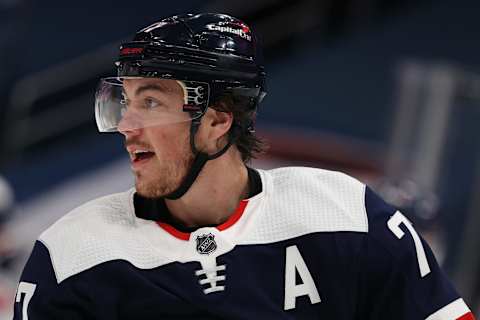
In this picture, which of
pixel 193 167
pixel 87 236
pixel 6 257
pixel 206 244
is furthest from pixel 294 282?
pixel 6 257

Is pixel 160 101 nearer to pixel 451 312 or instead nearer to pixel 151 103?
pixel 151 103

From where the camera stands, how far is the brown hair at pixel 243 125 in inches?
87.8

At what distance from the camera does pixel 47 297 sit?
6.73 ft

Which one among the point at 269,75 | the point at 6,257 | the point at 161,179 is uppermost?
the point at 161,179

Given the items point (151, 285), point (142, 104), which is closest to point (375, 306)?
point (151, 285)

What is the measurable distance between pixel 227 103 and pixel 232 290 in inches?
15.5

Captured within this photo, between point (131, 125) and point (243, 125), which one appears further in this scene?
point (243, 125)

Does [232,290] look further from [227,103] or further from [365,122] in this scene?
[365,122]

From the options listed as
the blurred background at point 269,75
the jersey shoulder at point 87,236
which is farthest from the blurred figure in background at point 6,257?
the jersey shoulder at point 87,236

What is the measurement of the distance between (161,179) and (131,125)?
12cm

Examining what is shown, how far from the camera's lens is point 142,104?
2164mm

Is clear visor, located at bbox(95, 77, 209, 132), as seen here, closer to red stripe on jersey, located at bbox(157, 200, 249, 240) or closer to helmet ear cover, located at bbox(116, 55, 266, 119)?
helmet ear cover, located at bbox(116, 55, 266, 119)

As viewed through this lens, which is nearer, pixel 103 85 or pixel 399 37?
pixel 103 85

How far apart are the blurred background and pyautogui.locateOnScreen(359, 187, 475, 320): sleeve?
3678 mm
